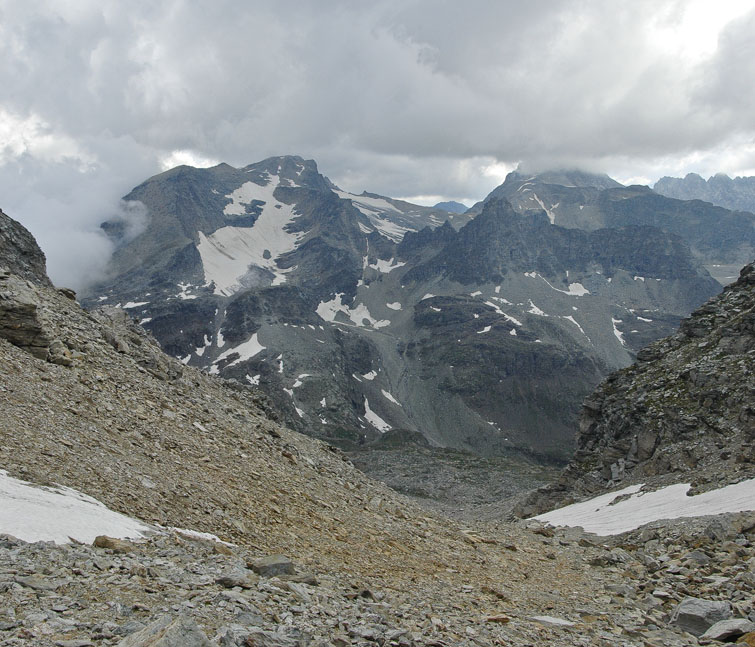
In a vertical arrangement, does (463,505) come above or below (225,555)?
below

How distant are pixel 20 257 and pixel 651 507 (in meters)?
60.2

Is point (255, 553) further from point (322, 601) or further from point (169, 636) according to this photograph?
point (169, 636)

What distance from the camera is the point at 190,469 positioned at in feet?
70.7

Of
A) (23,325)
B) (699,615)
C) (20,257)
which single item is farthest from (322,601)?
(20,257)

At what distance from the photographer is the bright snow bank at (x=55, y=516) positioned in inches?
509

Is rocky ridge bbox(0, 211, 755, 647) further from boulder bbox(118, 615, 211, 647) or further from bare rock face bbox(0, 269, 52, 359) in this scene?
bare rock face bbox(0, 269, 52, 359)

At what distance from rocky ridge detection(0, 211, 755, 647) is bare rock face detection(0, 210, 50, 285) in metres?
19.8

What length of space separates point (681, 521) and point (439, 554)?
1593cm

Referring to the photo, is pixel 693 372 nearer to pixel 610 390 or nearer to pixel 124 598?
pixel 610 390

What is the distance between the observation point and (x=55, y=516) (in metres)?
13.9

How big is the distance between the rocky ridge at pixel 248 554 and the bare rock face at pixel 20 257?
19783 millimetres

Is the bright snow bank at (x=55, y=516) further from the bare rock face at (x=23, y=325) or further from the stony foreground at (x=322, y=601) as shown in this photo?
the bare rock face at (x=23, y=325)

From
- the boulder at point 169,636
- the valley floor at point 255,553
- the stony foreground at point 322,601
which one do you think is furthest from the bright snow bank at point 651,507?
the boulder at point 169,636

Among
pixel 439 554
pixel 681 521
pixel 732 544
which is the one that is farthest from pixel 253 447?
pixel 681 521
